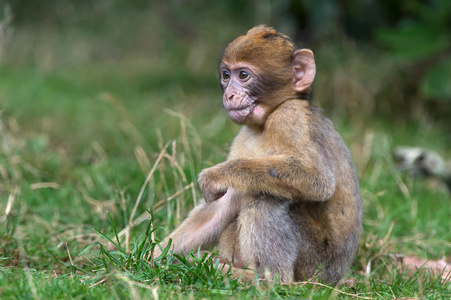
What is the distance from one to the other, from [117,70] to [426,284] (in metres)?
9.10

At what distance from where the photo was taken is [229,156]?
A: 4969 millimetres

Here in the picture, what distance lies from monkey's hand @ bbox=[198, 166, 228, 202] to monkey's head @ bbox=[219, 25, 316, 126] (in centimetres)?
48

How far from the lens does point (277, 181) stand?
13.7 ft

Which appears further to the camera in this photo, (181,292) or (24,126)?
(24,126)

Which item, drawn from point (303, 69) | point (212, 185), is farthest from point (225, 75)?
point (212, 185)

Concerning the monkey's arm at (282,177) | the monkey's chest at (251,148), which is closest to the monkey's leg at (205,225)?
the monkey's chest at (251,148)

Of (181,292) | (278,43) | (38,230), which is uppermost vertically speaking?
(278,43)

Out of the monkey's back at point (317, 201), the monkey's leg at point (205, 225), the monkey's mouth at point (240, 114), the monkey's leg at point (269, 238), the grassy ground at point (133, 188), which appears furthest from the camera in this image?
the monkey's leg at point (205, 225)

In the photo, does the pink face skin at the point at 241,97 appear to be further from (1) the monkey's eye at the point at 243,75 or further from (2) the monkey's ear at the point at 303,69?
(2) the monkey's ear at the point at 303,69

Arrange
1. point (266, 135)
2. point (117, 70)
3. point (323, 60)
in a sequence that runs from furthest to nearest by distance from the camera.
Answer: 1. point (117, 70)
2. point (323, 60)
3. point (266, 135)

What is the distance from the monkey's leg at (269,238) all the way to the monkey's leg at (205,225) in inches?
19.3

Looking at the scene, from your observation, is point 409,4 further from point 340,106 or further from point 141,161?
point 141,161

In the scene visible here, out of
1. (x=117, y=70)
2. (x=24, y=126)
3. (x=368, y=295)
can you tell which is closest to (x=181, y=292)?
(x=368, y=295)

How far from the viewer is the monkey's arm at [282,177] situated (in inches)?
165
